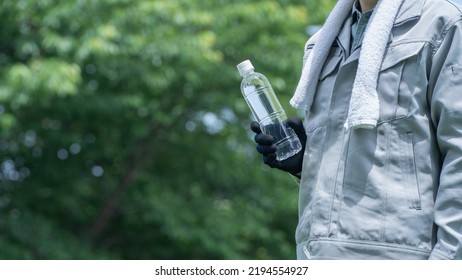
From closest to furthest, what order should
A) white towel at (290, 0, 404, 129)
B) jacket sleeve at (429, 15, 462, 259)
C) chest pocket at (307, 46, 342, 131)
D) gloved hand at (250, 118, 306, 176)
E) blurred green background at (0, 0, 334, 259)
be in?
1. jacket sleeve at (429, 15, 462, 259)
2. white towel at (290, 0, 404, 129)
3. chest pocket at (307, 46, 342, 131)
4. gloved hand at (250, 118, 306, 176)
5. blurred green background at (0, 0, 334, 259)

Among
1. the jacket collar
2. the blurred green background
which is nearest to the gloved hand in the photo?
the jacket collar

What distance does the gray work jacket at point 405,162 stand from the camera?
7.32ft

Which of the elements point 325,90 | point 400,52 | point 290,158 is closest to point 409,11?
point 400,52

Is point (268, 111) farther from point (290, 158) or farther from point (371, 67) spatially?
point (371, 67)

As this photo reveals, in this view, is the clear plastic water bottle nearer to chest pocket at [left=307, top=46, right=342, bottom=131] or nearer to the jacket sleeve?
chest pocket at [left=307, top=46, right=342, bottom=131]

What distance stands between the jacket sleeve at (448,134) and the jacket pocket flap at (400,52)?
0.16 feet

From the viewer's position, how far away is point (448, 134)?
7.34ft

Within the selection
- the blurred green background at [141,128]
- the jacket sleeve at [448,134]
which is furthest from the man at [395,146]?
the blurred green background at [141,128]

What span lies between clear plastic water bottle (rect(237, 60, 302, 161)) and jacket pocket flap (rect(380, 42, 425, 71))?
415 millimetres

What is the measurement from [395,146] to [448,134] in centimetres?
13

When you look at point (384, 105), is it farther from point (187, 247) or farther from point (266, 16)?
point (187, 247)

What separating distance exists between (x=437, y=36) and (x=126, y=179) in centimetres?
1042

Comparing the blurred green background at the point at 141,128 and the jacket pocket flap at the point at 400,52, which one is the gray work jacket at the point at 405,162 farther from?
the blurred green background at the point at 141,128

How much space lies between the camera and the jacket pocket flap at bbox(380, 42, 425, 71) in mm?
2299
